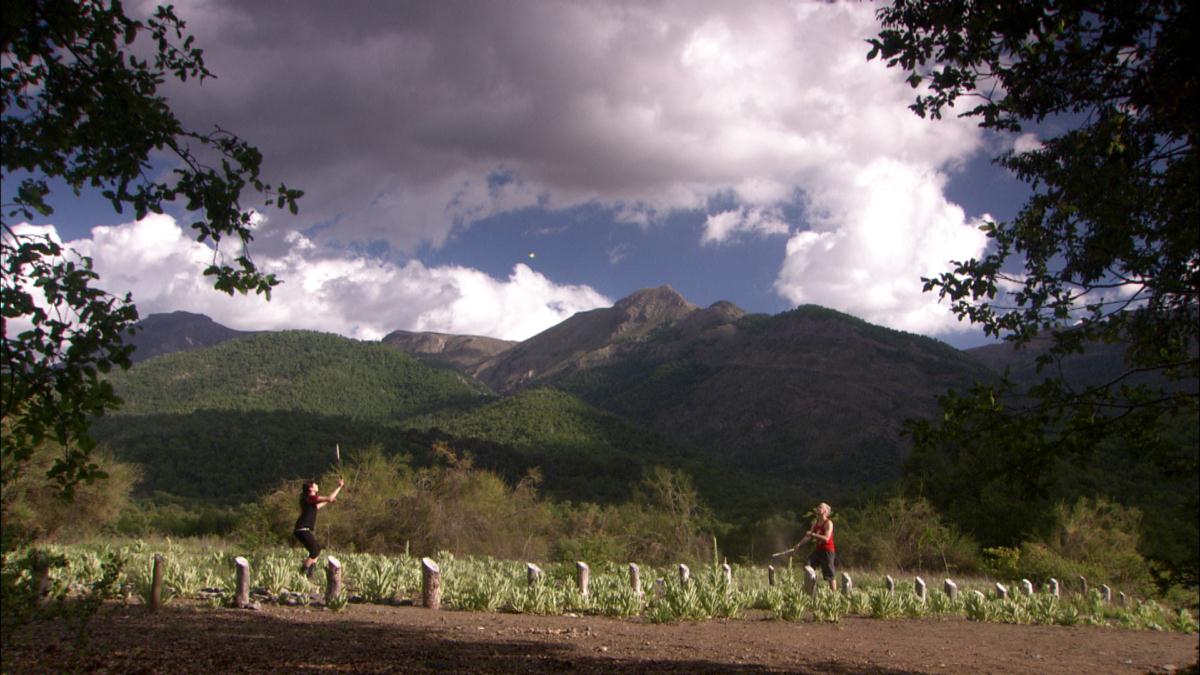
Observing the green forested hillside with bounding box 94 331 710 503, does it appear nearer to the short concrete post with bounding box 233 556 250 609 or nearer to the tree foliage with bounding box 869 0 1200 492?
the short concrete post with bounding box 233 556 250 609

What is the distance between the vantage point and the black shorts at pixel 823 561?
1157cm

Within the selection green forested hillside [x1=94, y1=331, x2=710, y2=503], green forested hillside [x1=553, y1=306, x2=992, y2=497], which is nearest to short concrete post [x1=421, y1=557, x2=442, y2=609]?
green forested hillside [x1=94, y1=331, x2=710, y2=503]

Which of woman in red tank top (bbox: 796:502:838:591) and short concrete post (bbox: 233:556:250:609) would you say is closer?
short concrete post (bbox: 233:556:250:609)

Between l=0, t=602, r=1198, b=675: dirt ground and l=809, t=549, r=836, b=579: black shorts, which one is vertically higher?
l=809, t=549, r=836, b=579: black shorts

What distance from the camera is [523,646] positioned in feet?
24.3

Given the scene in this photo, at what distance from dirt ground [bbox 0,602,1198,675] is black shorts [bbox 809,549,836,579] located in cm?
112

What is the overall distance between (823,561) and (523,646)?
5941mm

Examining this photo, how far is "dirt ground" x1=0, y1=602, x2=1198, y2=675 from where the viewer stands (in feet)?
20.8

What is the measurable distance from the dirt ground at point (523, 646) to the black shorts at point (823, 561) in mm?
1121

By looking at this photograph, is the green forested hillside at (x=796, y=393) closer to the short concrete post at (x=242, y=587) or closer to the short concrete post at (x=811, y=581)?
the short concrete post at (x=811, y=581)

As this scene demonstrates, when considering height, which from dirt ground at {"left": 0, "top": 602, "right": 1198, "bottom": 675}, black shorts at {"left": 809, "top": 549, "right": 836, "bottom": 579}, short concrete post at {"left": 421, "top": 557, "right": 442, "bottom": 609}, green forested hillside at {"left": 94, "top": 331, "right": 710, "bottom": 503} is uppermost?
green forested hillside at {"left": 94, "top": 331, "right": 710, "bottom": 503}

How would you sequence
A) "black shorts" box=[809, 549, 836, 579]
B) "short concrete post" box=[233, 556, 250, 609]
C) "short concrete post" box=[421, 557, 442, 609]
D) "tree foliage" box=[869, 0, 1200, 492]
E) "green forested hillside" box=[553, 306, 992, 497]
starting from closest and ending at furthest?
"tree foliage" box=[869, 0, 1200, 492], "short concrete post" box=[233, 556, 250, 609], "short concrete post" box=[421, 557, 442, 609], "black shorts" box=[809, 549, 836, 579], "green forested hillside" box=[553, 306, 992, 497]

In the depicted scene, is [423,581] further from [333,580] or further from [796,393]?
[796,393]

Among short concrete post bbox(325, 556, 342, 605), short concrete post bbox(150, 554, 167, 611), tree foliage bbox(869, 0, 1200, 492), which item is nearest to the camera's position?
tree foliage bbox(869, 0, 1200, 492)
